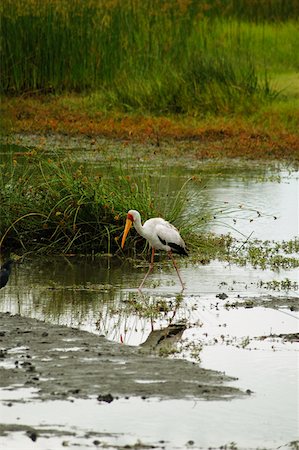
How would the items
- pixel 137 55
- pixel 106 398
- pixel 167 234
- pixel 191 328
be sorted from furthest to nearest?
pixel 137 55, pixel 167 234, pixel 191 328, pixel 106 398

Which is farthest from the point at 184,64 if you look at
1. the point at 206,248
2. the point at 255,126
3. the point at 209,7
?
the point at 206,248

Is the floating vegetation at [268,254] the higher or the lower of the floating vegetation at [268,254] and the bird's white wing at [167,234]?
the lower

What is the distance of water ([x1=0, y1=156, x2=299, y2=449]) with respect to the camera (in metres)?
5.87

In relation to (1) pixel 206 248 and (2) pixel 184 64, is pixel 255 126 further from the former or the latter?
(1) pixel 206 248

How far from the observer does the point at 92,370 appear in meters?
6.70

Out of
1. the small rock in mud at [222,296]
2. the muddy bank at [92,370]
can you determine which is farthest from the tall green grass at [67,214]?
the muddy bank at [92,370]

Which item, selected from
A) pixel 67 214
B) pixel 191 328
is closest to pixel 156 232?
pixel 67 214

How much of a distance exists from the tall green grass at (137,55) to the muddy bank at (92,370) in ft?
35.2

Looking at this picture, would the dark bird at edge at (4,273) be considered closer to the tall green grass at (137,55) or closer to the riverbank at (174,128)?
the riverbank at (174,128)

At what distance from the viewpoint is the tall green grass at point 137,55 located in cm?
1791

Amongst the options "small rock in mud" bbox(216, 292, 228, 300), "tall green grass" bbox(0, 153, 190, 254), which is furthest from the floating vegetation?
"small rock in mud" bbox(216, 292, 228, 300)

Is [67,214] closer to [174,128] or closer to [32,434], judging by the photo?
[32,434]

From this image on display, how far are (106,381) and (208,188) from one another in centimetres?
717

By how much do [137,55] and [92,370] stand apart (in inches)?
531
